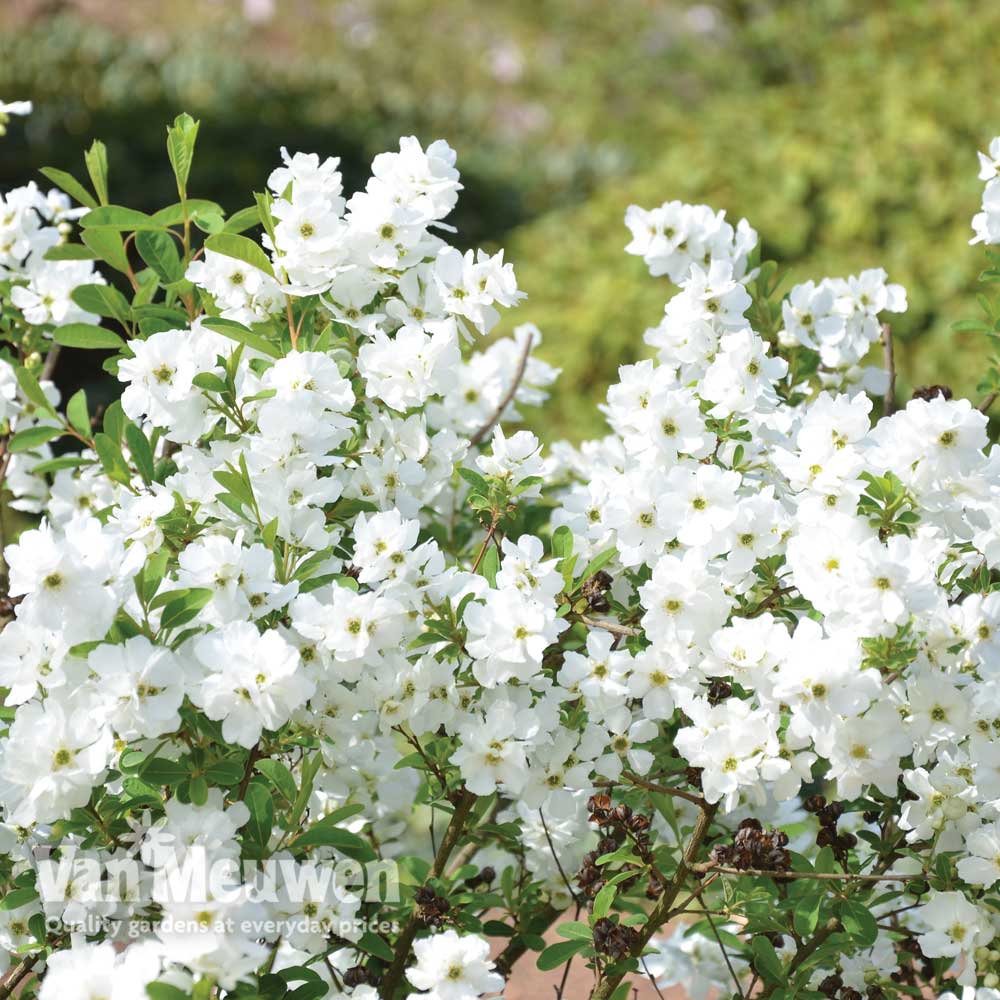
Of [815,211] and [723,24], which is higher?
[723,24]

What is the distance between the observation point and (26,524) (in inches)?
180

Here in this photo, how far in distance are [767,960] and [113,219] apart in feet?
3.68

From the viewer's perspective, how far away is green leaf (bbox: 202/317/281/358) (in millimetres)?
1403

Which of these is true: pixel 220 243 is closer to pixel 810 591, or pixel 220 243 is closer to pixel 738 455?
pixel 738 455

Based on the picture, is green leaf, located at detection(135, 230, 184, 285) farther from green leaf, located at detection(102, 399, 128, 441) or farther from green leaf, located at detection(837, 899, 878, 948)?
green leaf, located at detection(837, 899, 878, 948)

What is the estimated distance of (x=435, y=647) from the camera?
4.47ft

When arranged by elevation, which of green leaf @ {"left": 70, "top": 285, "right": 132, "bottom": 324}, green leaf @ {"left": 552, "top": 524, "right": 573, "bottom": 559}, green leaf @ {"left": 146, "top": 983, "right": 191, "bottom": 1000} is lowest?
green leaf @ {"left": 146, "top": 983, "right": 191, "bottom": 1000}

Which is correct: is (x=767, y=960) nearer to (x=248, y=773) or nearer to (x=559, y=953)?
(x=559, y=953)

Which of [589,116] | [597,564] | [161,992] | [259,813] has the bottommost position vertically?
[161,992]

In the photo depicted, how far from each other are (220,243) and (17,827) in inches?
25.9

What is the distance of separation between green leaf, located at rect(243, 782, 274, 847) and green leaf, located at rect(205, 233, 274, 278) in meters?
0.56

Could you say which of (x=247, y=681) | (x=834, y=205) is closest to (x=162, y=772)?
(x=247, y=681)

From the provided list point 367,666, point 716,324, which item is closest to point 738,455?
point 716,324

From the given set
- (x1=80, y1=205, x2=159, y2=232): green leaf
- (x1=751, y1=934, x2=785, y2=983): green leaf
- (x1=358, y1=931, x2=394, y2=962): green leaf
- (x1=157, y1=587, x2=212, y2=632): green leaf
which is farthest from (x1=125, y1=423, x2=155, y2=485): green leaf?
(x1=751, y1=934, x2=785, y2=983): green leaf
